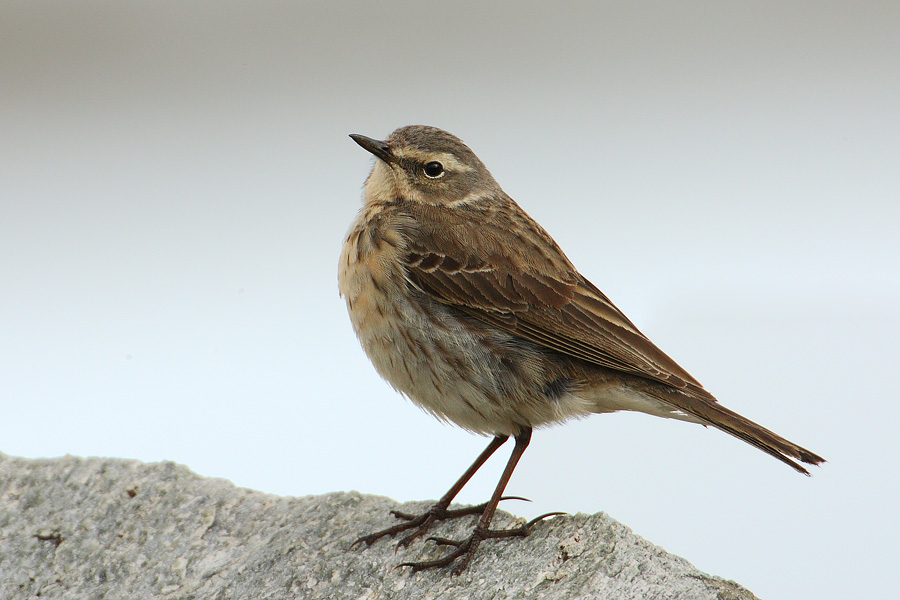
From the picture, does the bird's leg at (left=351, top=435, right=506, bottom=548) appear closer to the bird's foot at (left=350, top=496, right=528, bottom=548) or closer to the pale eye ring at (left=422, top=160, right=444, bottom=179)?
the bird's foot at (left=350, top=496, right=528, bottom=548)

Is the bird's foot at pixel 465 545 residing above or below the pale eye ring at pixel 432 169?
below

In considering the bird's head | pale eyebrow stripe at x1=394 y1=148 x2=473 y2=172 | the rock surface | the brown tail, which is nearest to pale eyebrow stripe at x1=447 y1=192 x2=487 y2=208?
the bird's head

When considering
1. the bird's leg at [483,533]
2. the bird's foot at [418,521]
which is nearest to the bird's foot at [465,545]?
the bird's leg at [483,533]

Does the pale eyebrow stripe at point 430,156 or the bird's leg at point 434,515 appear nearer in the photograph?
the bird's leg at point 434,515

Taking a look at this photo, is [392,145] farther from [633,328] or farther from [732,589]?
[732,589]

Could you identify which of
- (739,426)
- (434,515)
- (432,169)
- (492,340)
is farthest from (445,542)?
(432,169)

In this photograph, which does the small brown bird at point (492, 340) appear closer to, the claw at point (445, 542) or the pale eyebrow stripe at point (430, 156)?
the claw at point (445, 542)

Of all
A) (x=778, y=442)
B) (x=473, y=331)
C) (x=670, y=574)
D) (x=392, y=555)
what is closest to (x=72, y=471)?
(x=392, y=555)
